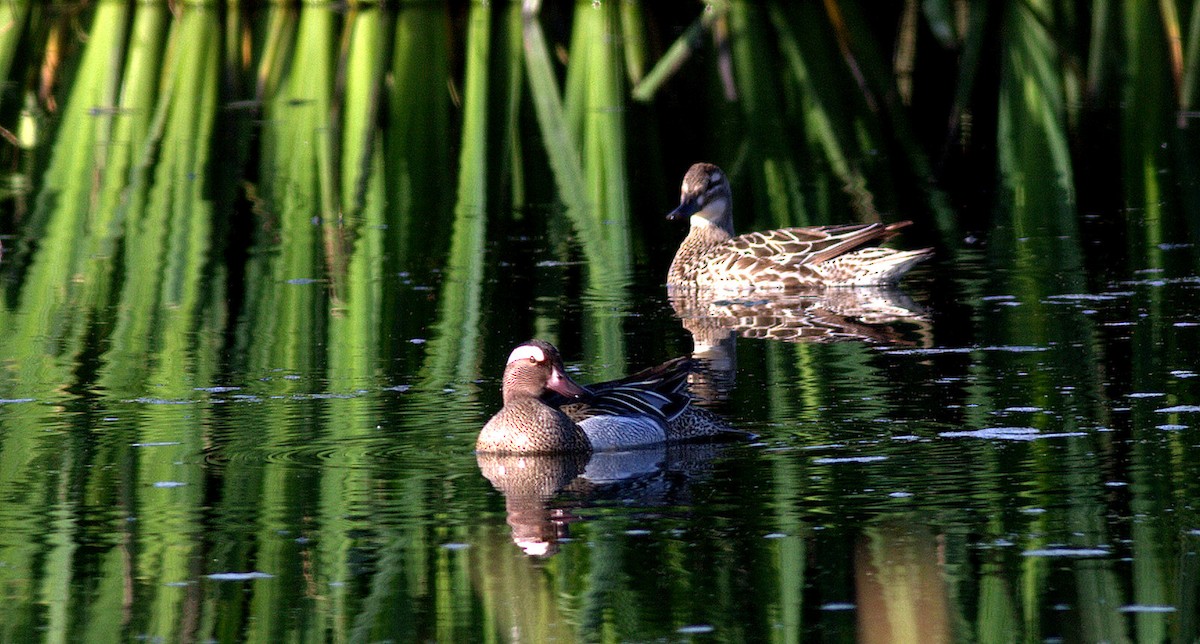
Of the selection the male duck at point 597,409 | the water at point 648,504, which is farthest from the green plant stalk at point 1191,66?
the male duck at point 597,409

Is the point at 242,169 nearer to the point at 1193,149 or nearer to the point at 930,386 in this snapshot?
the point at 1193,149

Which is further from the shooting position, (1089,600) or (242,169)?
(242,169)

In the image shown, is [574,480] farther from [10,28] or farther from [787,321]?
[10,28]

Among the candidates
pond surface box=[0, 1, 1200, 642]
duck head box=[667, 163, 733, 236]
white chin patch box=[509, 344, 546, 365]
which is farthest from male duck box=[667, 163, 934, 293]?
white chin patch box=[509, 344, 546, 365]

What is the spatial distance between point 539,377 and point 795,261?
424 centimetres

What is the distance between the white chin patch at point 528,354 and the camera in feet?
27.0

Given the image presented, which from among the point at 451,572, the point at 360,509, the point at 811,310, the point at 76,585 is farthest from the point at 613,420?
the point at 811,310

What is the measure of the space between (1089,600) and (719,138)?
1182 centimetres

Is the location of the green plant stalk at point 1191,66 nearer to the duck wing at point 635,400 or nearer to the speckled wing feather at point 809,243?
the speckled wing feather at point 809,243

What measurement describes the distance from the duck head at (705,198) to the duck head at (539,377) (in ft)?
15.8

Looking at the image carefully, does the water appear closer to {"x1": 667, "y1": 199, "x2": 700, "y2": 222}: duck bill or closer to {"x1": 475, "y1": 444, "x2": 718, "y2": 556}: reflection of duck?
{"x1": 475, "y1": 444, "x2": 718, "y2": 556}: reflection of duck

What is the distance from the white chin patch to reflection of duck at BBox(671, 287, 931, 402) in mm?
1010

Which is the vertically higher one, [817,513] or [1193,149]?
[1193,149]

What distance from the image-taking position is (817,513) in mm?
6844
